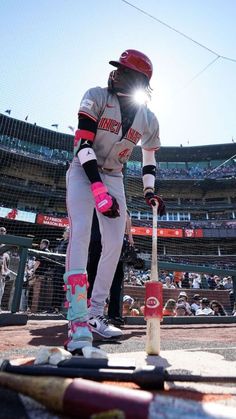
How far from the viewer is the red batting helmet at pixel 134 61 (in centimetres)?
234

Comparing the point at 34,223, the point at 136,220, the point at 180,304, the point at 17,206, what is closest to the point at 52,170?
the point at 17,206

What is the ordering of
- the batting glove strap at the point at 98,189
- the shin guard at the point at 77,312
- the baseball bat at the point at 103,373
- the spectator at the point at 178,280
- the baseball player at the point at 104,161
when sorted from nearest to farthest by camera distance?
the baseball bat at the point at 103,373
the shin guard at the point at 77,312
the batting glove strap at the point at 98,189
the baseball player at the point at 104,161
the spectator at the point at 178,280

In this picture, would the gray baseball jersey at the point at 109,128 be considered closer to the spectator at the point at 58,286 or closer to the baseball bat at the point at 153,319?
the baseball bat at the point at 153,319

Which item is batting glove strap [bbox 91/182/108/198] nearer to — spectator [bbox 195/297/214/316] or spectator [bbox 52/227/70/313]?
spectator [bbox 52/227/70/313]

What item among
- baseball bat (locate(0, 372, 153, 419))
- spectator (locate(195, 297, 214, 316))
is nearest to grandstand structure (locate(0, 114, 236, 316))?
spectator (locate(195, 297, 214, 316))

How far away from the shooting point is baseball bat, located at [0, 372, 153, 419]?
0.64m

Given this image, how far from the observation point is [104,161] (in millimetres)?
2461

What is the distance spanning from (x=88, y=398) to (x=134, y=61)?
2.15m

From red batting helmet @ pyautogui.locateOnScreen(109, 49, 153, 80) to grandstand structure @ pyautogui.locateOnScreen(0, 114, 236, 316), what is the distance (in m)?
23.4

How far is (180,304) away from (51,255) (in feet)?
9.41

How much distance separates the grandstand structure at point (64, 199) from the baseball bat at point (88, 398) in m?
24.8

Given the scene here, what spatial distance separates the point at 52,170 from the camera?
3106 centimetres

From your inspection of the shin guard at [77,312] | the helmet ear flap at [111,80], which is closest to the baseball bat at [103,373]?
the shin guard at [77,312]

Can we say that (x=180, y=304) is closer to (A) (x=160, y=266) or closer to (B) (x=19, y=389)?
(A) (x=160, y=266)
